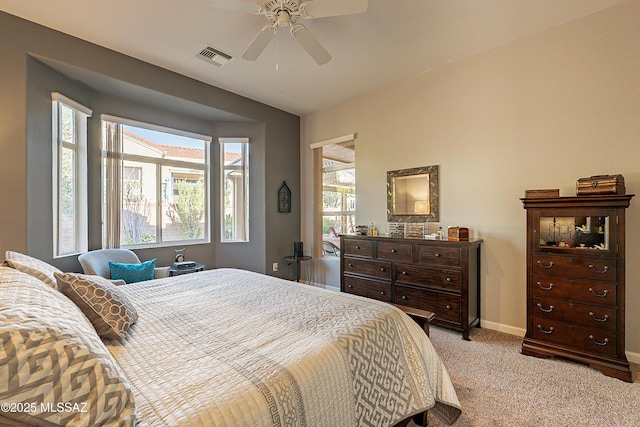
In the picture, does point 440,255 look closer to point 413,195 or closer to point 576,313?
point 413,195

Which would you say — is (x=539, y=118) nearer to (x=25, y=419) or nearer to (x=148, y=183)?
(x=25, y=419)

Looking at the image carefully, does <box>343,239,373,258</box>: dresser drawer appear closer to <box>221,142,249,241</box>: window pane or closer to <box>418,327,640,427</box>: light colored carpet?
<box>418,327,640,427</box>: light colored carpet

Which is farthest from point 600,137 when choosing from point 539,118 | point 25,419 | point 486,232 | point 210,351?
point 25,419

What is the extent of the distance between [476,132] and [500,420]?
2697 mm

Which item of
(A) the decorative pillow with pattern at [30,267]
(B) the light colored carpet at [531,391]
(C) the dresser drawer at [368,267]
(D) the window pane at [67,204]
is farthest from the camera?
(C) the dresser drawer at [368,267]

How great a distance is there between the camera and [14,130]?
251 centimetres

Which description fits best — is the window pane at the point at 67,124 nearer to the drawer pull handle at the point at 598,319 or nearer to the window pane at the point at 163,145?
the window pane at the point at 163,145

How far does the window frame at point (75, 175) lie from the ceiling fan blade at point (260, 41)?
2164mm

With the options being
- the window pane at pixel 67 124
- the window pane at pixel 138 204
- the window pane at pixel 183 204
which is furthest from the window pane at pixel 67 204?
the window pane at pixel 183 204

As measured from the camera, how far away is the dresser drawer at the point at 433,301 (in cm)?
286

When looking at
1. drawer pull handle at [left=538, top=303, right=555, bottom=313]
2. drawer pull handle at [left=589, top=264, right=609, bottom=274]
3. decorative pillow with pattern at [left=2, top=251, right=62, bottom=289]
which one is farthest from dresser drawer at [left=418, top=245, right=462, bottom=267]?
decorative pillow with pattern at [left=2, top=251, right=62, bottom=289]

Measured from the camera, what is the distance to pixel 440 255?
2.95 m

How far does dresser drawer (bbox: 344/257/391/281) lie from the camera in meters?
3.38

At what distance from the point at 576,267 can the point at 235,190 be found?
14.2 feet
